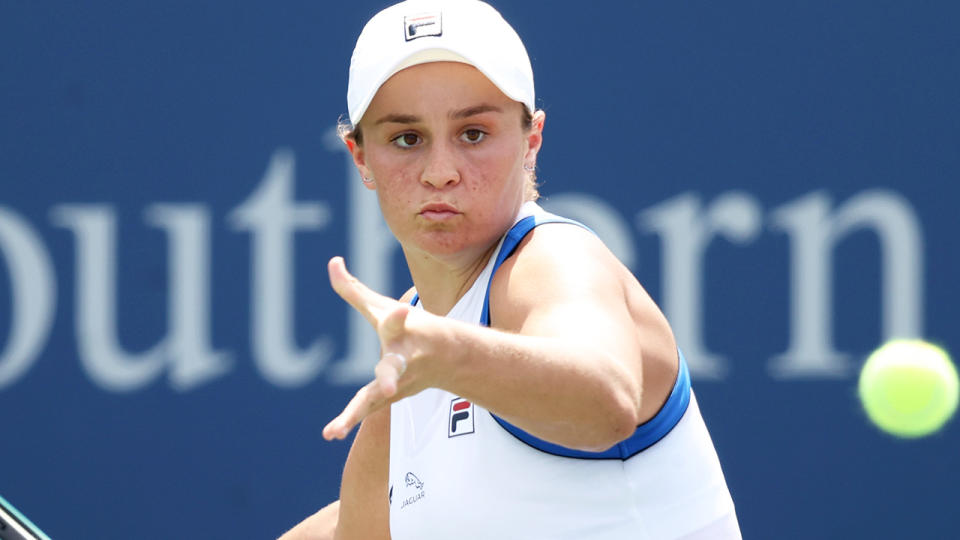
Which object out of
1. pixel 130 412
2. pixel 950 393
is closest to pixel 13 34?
pixel 130 412

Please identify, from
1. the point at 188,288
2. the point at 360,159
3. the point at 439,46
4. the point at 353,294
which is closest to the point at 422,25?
the point at 439,46

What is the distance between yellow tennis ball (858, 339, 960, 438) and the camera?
290cm

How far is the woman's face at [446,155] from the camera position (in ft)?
4.35

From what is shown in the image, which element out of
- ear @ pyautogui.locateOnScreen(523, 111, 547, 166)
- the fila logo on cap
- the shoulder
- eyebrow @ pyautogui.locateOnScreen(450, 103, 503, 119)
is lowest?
the shoulder

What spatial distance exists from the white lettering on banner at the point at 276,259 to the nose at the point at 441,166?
1.71 m

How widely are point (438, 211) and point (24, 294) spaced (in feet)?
6.42

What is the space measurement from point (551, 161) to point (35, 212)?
4.29ft

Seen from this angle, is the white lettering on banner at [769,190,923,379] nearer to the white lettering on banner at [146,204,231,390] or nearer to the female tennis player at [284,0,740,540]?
the white lettering on banner at [146,204,231,390]

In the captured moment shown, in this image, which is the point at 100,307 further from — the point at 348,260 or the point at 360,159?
the point at 360,159

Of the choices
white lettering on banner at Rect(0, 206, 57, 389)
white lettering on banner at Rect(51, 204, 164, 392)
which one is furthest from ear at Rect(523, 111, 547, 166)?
white lettering on banner at Rect(0, 206, 57, 389)

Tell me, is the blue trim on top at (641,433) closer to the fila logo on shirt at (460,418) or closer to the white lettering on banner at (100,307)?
the fila logo on shirt at (460,418)

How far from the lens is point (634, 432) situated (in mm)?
1270

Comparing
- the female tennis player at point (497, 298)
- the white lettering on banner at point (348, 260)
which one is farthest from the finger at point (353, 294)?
the white lettering on banner at point (348, 260)

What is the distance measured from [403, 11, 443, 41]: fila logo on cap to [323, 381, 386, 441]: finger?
51cm
